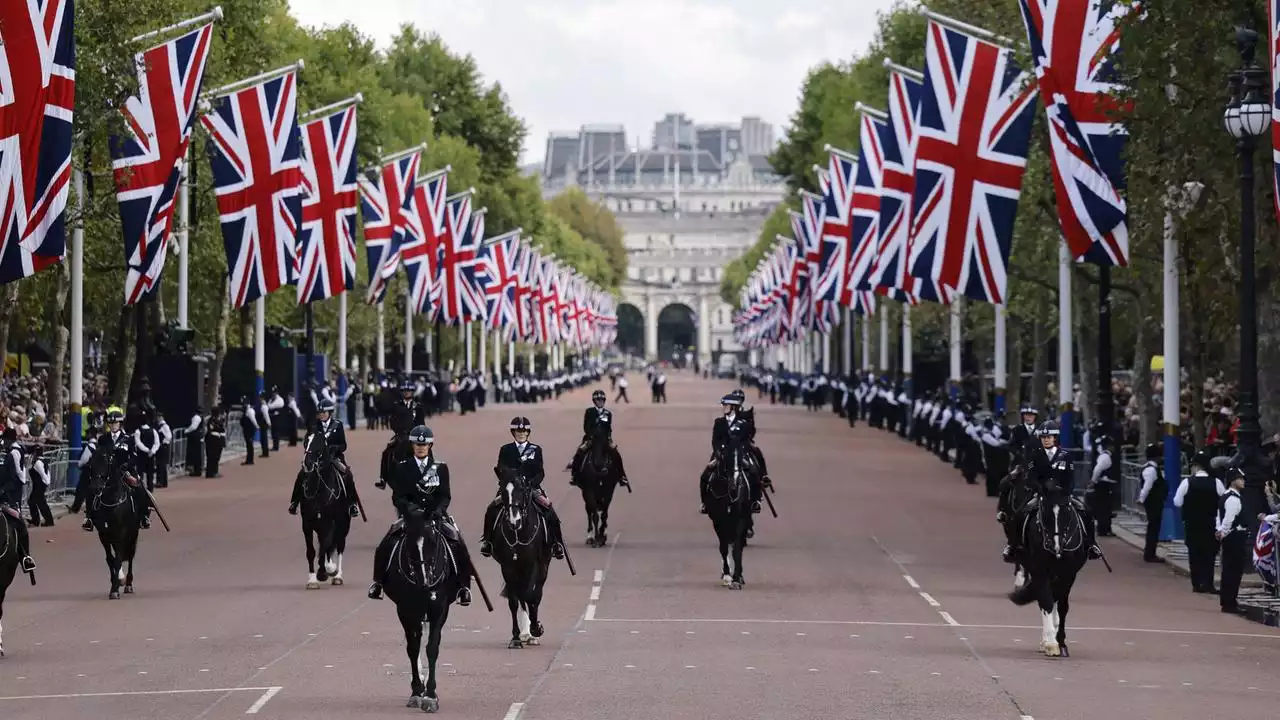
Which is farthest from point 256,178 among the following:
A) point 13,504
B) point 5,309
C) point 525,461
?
point 525,461

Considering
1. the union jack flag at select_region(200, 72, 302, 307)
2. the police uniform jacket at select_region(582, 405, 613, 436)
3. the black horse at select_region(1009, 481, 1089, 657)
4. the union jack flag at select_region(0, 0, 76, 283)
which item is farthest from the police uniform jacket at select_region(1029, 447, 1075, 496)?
the union jack flag at select_region(200, 72, 302, 307)

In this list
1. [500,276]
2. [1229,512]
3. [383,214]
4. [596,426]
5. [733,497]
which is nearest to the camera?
[1229,512]

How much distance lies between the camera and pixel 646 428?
7000 cm

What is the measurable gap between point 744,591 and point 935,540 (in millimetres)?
7679

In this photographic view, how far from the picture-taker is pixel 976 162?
113ft

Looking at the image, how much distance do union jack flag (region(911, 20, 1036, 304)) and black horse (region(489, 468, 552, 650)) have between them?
16370 mm

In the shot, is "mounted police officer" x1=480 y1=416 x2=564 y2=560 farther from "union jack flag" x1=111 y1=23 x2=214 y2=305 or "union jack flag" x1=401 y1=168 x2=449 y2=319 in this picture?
"union jack flag" x1=401 y1=168 x2=449 y2=319

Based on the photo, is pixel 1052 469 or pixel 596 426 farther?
pixel 596 426

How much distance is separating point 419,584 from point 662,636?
443cm

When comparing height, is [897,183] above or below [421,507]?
above

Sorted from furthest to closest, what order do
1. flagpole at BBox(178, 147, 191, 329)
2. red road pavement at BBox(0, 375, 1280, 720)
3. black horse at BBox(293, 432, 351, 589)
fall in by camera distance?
flagpole at BBox(178, 147, 191, 329), black horse at BBox(293, 432, 351, 589), red road pavement at BBox(0, 375, 1280, 720)

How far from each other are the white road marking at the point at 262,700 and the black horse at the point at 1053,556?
6.44 meters

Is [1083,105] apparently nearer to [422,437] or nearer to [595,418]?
[595,418]

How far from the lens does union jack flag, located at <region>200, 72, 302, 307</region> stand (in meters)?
41.2
